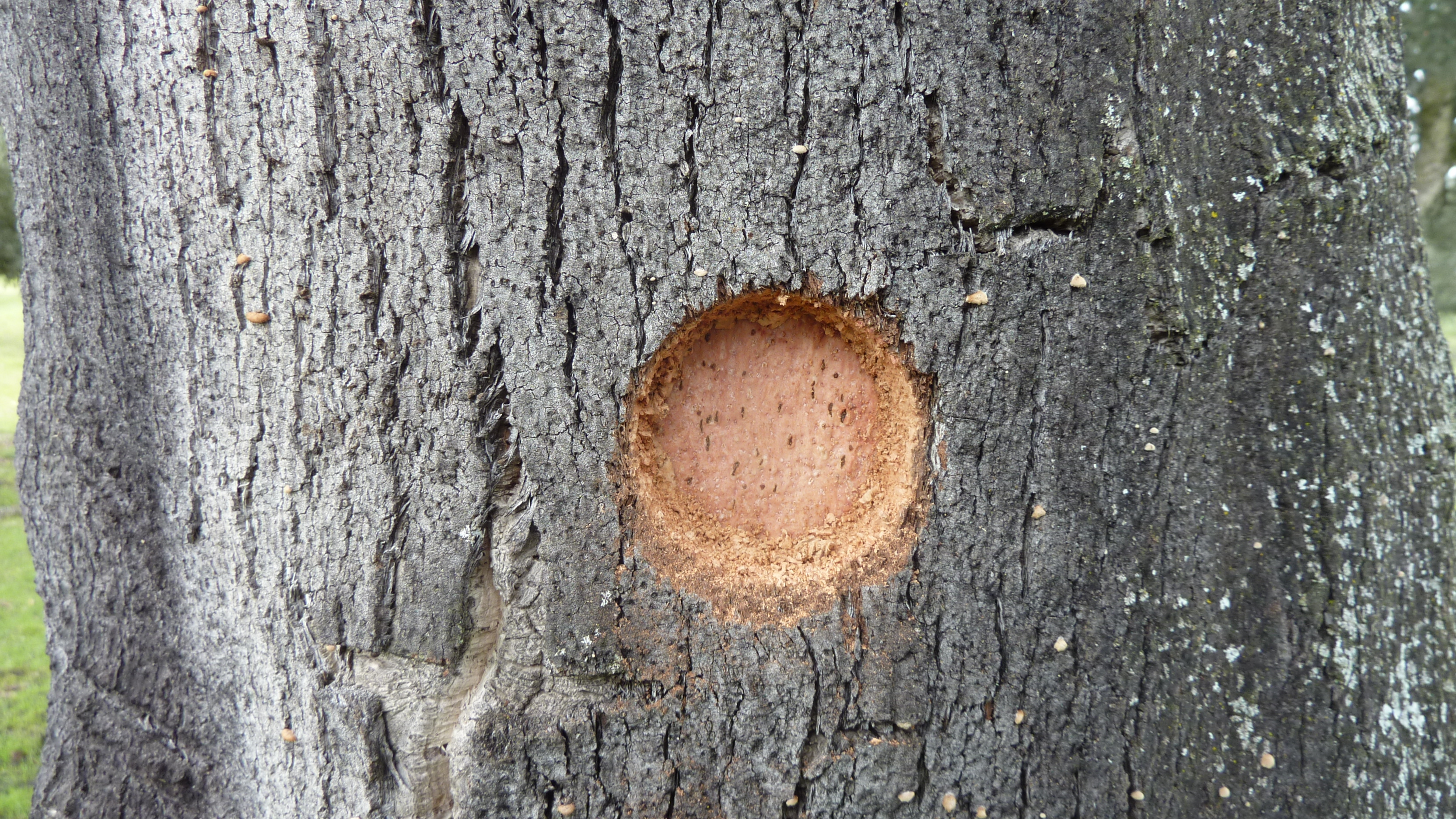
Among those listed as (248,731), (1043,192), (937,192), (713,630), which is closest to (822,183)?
(937,192)

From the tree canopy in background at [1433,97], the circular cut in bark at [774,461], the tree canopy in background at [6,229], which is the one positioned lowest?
the circular cut in bark at [774,461]

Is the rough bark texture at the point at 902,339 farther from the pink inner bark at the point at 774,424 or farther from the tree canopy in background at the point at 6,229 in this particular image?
the tree canopy in background at the point at 6,229

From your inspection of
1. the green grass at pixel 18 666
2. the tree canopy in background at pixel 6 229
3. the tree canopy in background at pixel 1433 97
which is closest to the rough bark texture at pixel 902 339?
the green grass at pixel 18 666

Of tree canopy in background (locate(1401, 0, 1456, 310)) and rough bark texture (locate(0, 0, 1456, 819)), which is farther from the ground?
tree canopy in background (locate(1401, 0, 1456, 310))

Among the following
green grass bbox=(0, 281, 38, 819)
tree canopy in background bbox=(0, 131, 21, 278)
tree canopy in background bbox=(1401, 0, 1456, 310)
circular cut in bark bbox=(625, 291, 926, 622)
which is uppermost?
tree canopy in background bbox=(1401, 0, 1456, 310)

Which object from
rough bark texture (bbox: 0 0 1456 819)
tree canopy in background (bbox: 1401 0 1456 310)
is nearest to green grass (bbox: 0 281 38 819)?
rough bark texture (bbox: 0 0 1456 819)

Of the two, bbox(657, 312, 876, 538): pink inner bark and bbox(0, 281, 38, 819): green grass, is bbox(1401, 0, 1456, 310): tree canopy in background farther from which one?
bbox(0, 281, 38, 819): green grass
